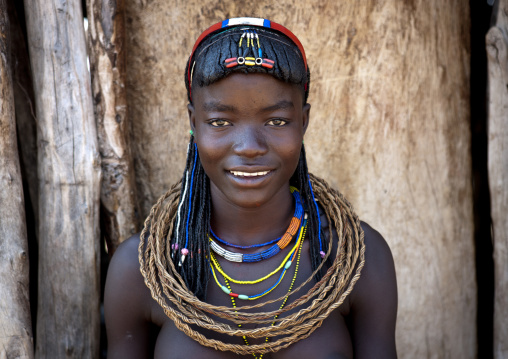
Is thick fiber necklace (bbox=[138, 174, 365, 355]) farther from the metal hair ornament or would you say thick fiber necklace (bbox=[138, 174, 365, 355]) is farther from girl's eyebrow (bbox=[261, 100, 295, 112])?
the metal hair ornament

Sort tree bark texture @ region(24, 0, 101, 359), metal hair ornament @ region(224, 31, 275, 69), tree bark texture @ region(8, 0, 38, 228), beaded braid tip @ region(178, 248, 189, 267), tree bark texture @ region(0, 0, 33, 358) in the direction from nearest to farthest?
metal hair ornament @ region(224, 31, 275, 69) → beaded braid tip @ region(178, 248, 189, 267) → tree bark texture @ region(0, 0, 33, 358) → tree bark texture @ region(24, 0, 101, 359) → tree bark texture @ region(8, 0, 38, 228)

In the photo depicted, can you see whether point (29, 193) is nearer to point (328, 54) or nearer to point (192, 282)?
point (192, 282)

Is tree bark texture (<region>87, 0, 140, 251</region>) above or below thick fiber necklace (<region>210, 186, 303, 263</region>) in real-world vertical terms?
above

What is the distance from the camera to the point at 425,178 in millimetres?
2914

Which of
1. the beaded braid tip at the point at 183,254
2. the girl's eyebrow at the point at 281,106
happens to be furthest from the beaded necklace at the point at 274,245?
the girl's eyebrow at the point at 281,106

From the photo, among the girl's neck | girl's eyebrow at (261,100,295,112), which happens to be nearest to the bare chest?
the girl's neck

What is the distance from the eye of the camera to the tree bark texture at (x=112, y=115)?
2.57 metres

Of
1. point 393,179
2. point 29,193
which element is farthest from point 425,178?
point 29,193

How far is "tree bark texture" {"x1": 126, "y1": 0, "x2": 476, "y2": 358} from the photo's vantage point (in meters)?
2.80

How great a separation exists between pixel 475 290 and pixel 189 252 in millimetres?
1646

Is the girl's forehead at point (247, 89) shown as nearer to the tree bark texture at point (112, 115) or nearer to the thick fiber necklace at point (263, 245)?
the thick fiber necklace at point (263, 245)

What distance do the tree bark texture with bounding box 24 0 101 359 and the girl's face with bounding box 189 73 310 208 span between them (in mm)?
750

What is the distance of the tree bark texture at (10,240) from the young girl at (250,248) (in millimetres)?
379

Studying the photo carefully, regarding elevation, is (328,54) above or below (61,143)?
above
